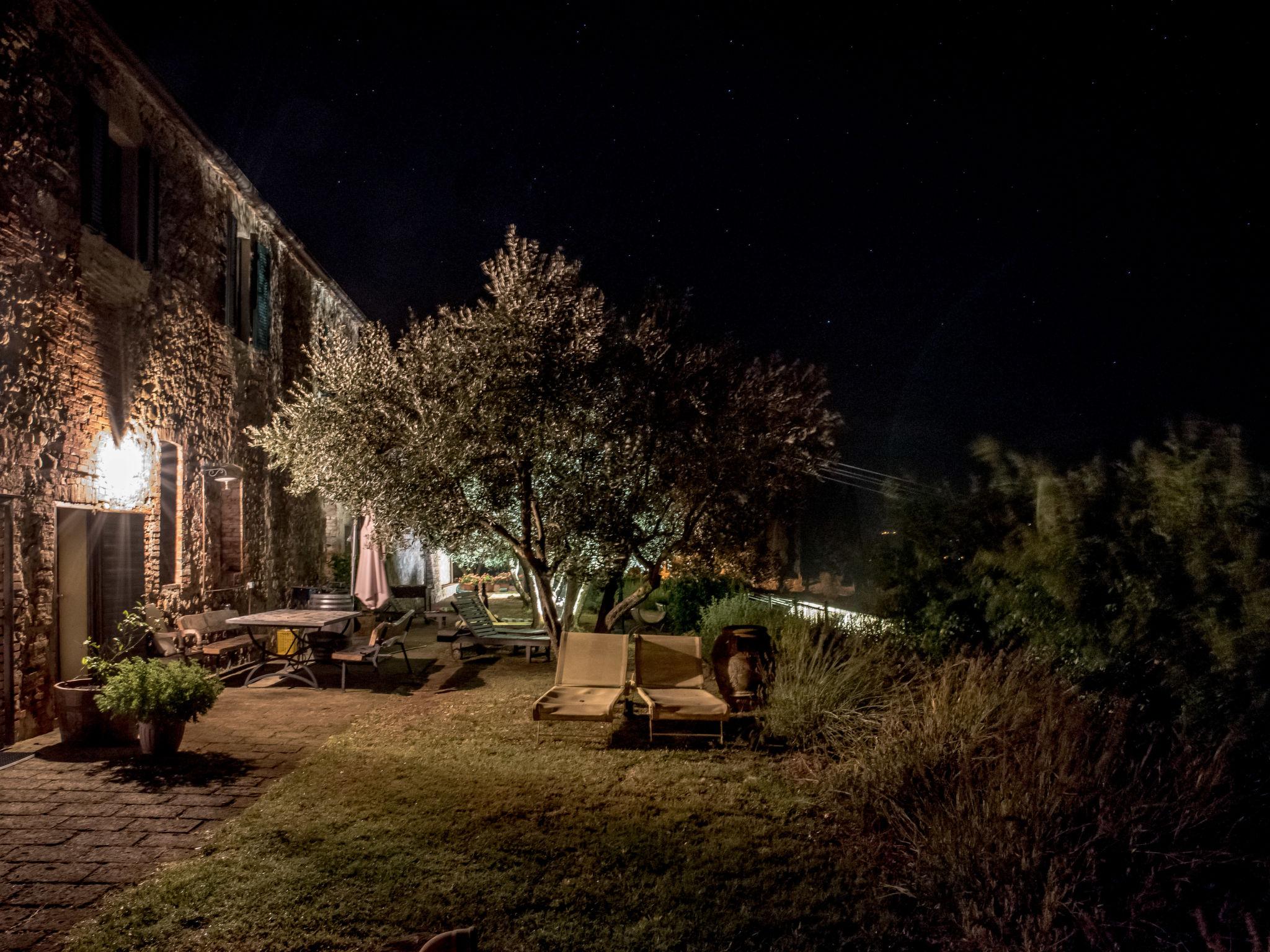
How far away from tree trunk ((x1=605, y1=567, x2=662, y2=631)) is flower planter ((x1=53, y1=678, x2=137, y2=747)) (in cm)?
454

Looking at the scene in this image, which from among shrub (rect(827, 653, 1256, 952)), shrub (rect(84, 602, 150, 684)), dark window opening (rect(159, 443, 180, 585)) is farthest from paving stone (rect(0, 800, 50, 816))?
shrub (rect(827, 653, 1256, 952))

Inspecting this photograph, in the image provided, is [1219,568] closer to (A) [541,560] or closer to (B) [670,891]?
(B) [670,891]

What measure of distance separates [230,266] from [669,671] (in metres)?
7.65

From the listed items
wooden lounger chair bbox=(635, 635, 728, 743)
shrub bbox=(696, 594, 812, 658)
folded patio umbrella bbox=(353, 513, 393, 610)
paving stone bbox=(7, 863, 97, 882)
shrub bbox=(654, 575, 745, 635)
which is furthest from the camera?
shrub bbox=(654, 575, 745, 635)

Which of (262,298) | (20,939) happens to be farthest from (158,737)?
(262,298)

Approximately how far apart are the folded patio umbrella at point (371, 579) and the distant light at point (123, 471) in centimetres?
364

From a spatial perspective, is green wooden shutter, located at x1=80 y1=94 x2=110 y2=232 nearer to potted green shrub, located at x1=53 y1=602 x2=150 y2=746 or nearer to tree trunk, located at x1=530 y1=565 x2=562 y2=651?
potted green shrub, located at x1=53 y1=602 x2=150 y2=746

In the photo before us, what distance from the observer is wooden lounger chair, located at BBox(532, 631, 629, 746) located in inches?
248

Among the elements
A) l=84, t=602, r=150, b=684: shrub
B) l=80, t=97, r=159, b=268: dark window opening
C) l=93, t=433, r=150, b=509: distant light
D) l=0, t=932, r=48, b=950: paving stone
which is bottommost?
l=0, t=932, r=48, b=950: paving stone

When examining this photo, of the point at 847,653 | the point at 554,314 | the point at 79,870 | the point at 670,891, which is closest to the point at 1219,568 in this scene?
the point at 847,653

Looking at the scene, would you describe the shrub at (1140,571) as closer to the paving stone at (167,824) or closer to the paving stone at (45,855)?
the paving stone at (167,824)

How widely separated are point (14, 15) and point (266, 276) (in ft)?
17.7

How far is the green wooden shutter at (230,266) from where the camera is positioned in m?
9.85

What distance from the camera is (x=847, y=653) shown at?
741 cm
